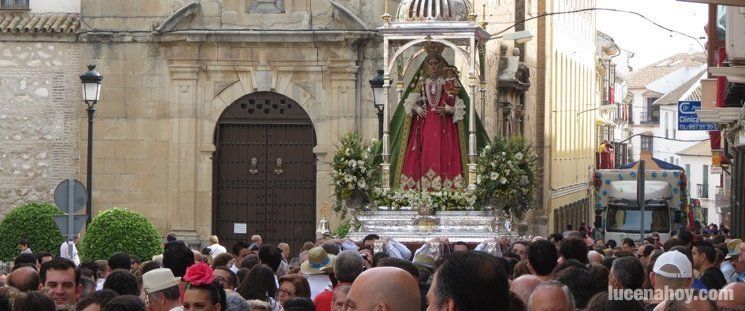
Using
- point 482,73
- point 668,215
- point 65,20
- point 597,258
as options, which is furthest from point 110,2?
point 597,258

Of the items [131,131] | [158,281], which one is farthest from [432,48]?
[158,281]

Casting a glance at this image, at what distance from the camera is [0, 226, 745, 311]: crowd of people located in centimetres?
654

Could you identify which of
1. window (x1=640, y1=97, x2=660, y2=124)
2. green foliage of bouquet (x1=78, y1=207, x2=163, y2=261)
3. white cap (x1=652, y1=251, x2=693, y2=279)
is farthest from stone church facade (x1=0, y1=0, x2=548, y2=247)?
window (x1=640, y1=97, x2=660, y2=124)

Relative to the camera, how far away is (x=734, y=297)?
943 centimetres

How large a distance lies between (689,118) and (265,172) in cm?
1075

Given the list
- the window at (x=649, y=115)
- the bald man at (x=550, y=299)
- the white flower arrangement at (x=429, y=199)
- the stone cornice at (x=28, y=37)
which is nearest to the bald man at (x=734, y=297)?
the bald man at (x=550, y=299)

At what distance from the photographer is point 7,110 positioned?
2925 centimetres

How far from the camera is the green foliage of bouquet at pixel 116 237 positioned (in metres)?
22.3

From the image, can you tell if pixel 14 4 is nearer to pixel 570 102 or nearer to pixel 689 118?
pixel 689 118

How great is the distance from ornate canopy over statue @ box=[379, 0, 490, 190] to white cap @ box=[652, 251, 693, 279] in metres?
10.4

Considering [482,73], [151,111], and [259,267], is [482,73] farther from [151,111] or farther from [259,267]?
[259,267]

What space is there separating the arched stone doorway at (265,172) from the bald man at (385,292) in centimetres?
2216

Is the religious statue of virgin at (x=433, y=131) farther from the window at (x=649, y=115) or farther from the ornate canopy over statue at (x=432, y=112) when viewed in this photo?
the window at (x=649, y=115)

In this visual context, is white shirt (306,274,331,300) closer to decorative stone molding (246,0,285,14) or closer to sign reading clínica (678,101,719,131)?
decorative stone molding (246,0,285,14)
